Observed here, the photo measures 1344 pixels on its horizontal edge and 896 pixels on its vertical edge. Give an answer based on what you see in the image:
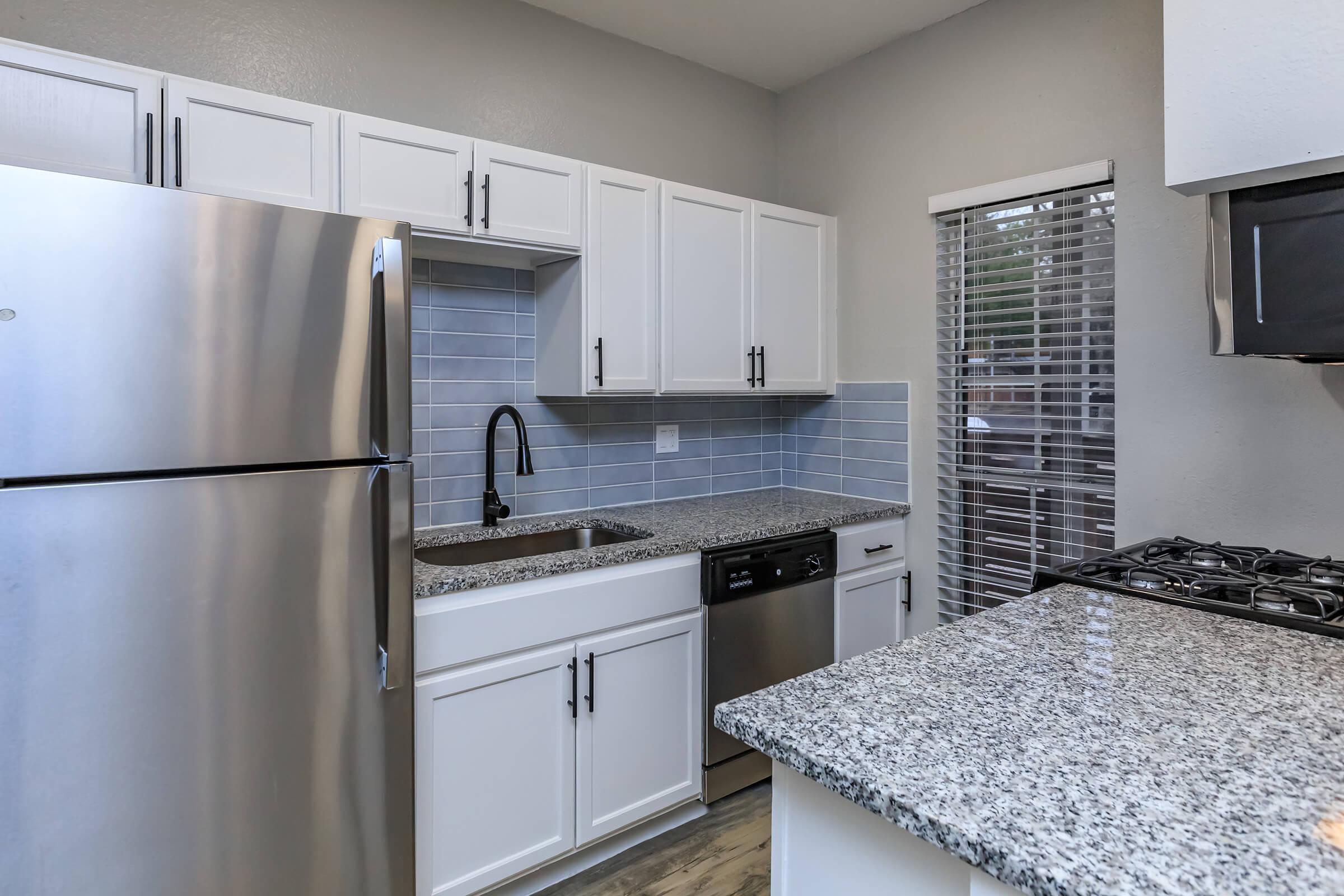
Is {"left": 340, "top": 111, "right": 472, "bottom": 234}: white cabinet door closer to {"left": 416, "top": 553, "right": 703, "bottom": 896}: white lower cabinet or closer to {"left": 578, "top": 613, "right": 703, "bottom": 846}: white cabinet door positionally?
{"left": 416, "top": 553, "right": 703, "bottom": 896}: white lower cabinet

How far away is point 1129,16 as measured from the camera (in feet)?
7.23

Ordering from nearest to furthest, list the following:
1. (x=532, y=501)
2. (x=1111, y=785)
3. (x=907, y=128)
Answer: (x=1111, y=785) < (x=532, y=501) < (x=907, y=128)

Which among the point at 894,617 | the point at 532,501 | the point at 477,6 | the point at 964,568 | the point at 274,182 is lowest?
the point at 894,617

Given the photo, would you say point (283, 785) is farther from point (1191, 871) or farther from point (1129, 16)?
point (1129, 16)

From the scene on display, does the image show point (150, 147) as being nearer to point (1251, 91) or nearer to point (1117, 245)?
point (1251, 91)

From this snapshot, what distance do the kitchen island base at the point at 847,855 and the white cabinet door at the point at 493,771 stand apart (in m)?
1.03

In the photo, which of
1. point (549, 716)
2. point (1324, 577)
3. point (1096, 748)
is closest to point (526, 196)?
point (549, 716)

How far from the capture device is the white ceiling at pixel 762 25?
2.57 m

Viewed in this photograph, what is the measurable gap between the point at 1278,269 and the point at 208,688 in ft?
6.36

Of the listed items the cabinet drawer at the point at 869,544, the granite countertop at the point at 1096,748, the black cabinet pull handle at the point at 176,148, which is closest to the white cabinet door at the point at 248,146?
the black cabinet pull handle at the point at 176,148

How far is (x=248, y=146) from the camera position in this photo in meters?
1.74

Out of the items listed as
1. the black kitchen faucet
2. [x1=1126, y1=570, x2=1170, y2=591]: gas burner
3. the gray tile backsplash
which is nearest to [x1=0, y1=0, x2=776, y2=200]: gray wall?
the gray tile backsplash

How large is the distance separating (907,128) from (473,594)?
232 centimetres

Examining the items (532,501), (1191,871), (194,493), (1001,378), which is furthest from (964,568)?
(194,493)
